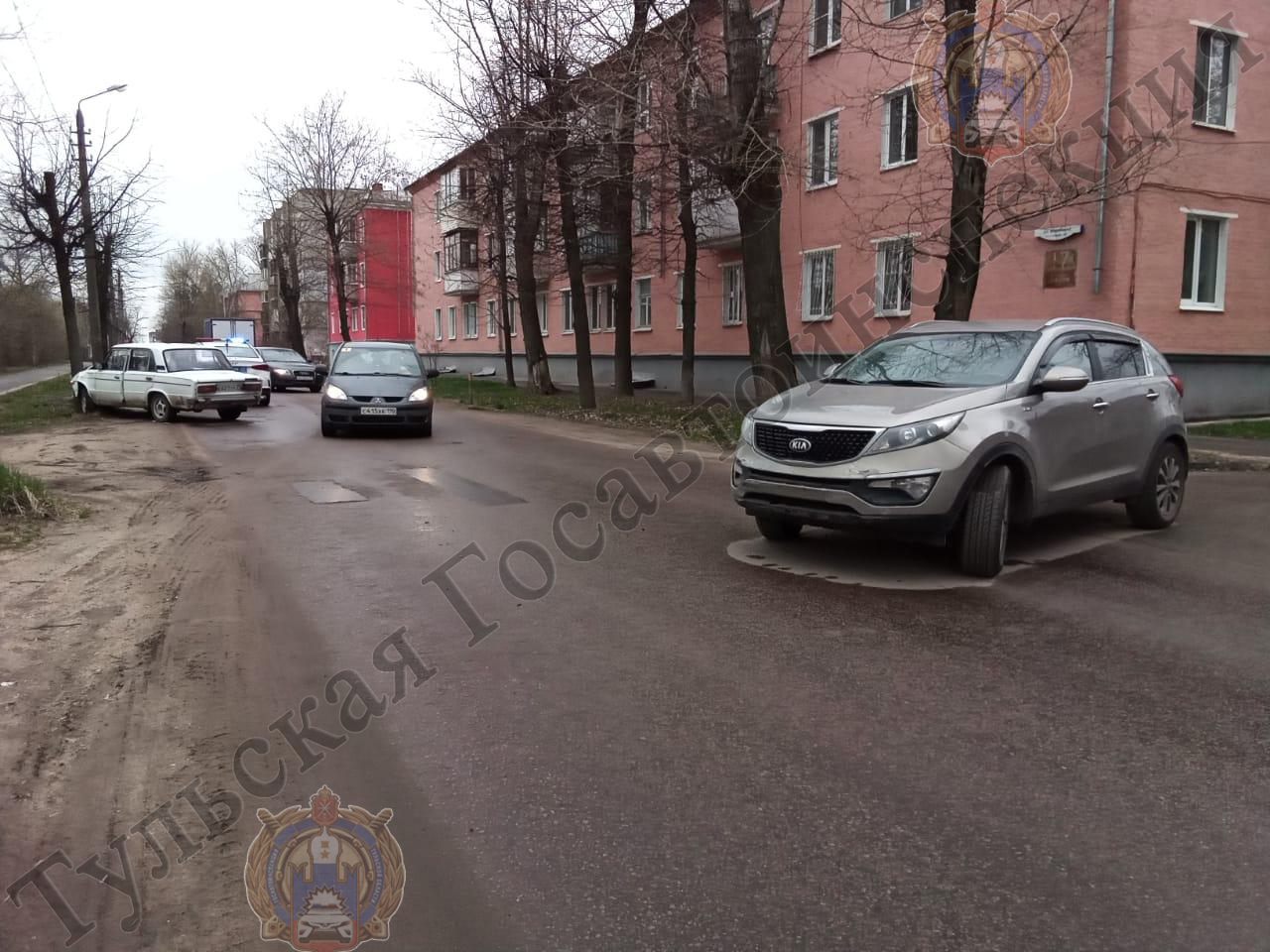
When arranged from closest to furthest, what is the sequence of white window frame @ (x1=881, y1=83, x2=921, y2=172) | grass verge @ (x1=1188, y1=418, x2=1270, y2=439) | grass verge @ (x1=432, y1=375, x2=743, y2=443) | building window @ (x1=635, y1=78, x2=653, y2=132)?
1. building window @ (x1=635, y1=78, x2=653, y2=132)
2. grass verge @ (x1=1188, y1=418, x2=1270, y2=439)
3. grass verge @ (x1=432, y1=375, x2=743, y2=443)
4. white window frame @ (x1=881, y1=83, x2=921, y2=172)

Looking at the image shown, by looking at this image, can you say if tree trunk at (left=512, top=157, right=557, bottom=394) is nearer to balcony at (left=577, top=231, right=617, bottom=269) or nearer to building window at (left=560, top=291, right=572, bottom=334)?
balcony at (left=577, top=231, right=617, bottom=269)

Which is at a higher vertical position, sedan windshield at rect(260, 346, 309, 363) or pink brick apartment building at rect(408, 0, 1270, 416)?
pink brick apartment building at rect(408, 0, 1270, 416)

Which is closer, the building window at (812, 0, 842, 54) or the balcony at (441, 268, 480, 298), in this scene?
the building window at (812, 0, 842, 54)

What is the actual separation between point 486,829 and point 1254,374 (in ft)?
66.4

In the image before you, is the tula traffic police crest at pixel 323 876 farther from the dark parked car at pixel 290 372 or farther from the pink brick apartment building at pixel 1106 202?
the dark parked car at pixel 290 372

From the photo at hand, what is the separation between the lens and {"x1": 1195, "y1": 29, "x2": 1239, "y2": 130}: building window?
17578mm

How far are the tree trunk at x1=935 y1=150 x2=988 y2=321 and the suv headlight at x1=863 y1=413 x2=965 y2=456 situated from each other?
25.3 ft

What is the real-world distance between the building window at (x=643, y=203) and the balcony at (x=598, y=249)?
0.92 metres

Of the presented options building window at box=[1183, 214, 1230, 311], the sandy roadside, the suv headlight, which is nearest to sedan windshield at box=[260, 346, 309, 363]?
the sandy roadside

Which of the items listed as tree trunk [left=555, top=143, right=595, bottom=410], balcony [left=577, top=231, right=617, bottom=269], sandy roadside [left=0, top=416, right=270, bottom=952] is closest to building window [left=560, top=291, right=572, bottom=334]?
balcony [left=577, top=231, right=617, bottom=269]

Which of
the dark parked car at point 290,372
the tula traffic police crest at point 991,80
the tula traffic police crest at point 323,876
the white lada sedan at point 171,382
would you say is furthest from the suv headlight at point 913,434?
the dark parked car at point 290,372

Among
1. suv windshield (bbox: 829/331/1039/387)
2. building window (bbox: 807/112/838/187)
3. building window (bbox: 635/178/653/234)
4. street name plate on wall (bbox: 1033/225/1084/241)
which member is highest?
building window (bbox: 807/112/838/187)

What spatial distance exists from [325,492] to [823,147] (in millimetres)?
17217

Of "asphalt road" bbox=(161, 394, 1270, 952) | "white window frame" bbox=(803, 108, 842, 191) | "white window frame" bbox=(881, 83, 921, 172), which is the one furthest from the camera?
"white window frame" bbox=(803, 108, 842, 191)
